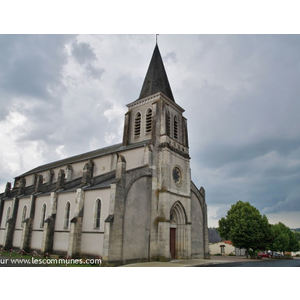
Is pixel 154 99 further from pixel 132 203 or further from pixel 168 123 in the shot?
pixel 132 203

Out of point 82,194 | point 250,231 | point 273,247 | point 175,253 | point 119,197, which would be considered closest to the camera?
point 119,197

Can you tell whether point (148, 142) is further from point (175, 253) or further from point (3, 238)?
point (3, 238)

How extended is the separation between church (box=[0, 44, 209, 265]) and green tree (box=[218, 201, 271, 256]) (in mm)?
7586

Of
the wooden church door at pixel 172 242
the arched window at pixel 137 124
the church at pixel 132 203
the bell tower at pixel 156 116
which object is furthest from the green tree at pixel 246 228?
the arched window at pixel 137 124

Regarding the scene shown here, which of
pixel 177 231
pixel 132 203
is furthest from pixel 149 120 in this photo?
pixel 177 231

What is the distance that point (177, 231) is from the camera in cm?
2964

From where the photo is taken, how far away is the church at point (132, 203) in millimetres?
23078

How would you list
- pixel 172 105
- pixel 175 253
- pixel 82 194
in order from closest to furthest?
pixel 82 194 → pixel 175 253 → pixel 172 105

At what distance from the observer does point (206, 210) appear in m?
34.6

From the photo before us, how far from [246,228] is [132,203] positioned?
21.5 m

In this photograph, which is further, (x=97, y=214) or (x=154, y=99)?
(x=154, y=99)

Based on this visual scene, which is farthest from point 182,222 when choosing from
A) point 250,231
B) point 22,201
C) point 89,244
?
point 22,201

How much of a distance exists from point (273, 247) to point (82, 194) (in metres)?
37.2

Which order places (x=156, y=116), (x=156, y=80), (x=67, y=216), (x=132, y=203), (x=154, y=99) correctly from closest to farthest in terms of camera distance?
(x=132, y=203) → (x=67, y=216) → (x=156, y=116) → (x=154, y=99) → (x=156, y=80)
